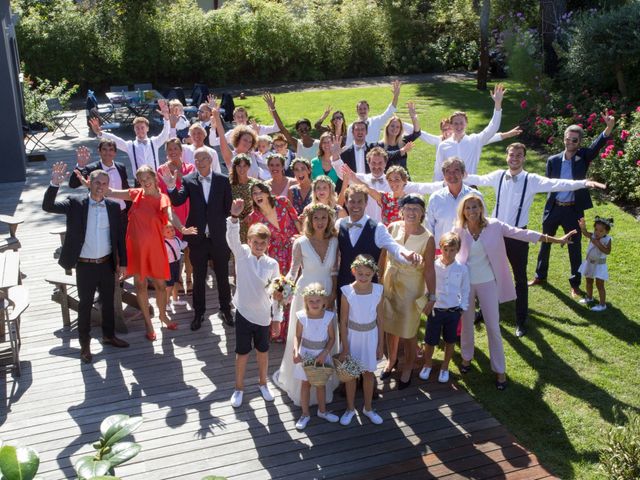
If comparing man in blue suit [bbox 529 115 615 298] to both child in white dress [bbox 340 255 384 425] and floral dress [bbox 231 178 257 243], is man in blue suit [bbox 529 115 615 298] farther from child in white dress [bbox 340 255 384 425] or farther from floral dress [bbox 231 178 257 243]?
floral dress [bbox 231 178 257 243]

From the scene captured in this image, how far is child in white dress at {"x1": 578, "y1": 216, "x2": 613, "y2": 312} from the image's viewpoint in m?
7.67

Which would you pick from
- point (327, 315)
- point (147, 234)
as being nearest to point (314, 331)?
point (327, 315)

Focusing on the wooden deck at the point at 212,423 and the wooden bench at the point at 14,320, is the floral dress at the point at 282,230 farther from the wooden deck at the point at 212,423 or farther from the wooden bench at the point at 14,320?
the wooden bench at the point at 14,320

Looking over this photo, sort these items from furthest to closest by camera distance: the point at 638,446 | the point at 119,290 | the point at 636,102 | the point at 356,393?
the point at 636,102 → the point at 119,290 → the point at 356,393 → the point at 638,446

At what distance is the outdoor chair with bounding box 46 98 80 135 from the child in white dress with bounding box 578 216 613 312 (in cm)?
1403

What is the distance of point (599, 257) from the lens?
774 cm

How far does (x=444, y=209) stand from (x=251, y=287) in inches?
80.8

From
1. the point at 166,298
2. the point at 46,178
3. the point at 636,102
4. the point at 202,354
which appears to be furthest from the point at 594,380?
the point at 46,178

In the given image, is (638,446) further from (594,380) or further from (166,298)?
(166,298)

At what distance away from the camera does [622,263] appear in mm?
9070

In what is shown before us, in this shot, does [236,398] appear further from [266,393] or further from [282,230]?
[282,230]

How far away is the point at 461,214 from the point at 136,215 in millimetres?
3168

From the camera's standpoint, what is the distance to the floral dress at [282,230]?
7000 millimetres

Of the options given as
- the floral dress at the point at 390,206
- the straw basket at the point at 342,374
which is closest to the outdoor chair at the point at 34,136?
the floral dress at the point at 390,206
